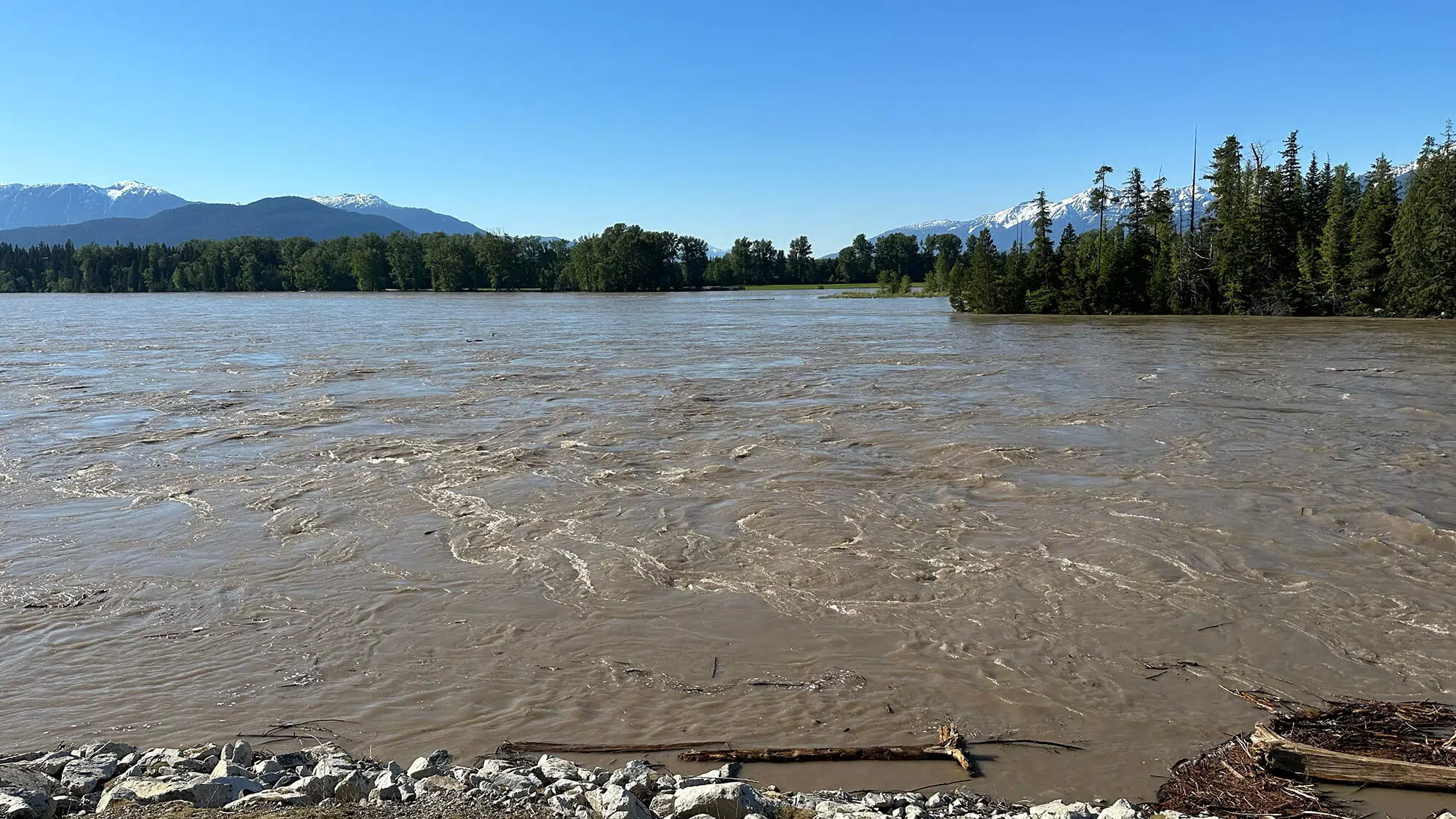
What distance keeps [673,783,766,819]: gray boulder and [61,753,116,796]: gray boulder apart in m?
3.46

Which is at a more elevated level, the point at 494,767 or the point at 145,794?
the point at 145,794

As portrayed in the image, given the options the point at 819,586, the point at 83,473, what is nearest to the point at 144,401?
the point at 83,473

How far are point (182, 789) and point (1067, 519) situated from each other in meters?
10.7

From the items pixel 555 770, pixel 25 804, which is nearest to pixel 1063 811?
pixel 555 770

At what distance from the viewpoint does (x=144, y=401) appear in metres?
23.5

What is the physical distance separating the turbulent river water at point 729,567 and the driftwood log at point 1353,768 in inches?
25.0

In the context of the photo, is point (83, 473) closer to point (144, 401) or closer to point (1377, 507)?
point (144, 401)

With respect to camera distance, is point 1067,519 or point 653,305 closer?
point 1067,519

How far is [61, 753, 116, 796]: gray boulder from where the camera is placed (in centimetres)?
511

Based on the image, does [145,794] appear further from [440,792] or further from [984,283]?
[984,283]

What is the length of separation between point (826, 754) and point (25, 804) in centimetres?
455

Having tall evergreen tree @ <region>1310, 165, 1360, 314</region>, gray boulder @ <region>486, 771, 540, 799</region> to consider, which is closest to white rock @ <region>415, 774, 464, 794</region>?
gray boulder @ <region>486, 771, 540, 799</region>

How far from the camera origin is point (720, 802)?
15.7 feet

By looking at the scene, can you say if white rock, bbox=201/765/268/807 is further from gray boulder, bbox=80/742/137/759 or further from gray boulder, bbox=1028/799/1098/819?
gray boulder, bbox=1028/799/1098/819
